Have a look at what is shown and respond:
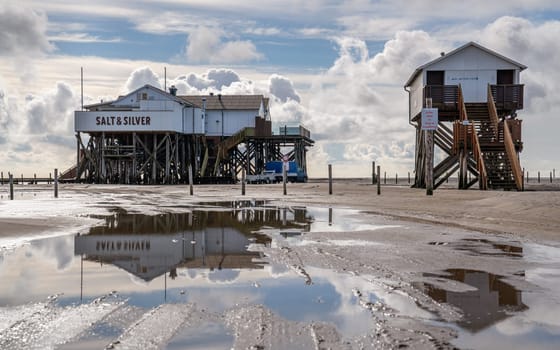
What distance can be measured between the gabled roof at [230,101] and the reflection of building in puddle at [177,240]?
45555 millimetres

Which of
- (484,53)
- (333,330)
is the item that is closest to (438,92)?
(484,53)

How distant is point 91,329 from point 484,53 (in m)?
39.2

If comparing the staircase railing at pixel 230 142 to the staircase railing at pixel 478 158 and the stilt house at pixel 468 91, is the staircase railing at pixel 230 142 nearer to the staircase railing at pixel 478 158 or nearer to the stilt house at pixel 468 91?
the stilt house at pixel 468 91

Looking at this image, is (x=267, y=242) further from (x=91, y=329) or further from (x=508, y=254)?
(x=91, y=329)

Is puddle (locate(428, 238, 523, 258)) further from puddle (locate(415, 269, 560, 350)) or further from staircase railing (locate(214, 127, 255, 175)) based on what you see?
staircase railing (locate(214, 127, 255, 175))

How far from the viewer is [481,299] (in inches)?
294

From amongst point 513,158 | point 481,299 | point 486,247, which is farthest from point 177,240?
point 513,158

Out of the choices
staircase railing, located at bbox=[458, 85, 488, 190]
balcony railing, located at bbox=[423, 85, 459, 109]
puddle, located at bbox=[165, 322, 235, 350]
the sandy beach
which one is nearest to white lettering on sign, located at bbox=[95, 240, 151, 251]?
the sandy beach

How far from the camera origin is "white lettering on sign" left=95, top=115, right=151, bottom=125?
205ft

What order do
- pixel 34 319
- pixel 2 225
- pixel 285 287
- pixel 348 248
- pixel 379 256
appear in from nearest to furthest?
pixel 34 319 → pixel 285 287 → pixel 379 256 → pixel 348 248 → pixel 2 225

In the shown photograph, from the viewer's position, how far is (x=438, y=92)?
40.7m

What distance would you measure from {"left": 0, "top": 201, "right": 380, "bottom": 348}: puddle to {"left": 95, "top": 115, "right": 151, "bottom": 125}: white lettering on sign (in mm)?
47744

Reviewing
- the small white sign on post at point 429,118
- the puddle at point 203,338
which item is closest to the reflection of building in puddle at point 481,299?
the puddle at point 203,338

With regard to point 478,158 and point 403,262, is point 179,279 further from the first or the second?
point 478,158
